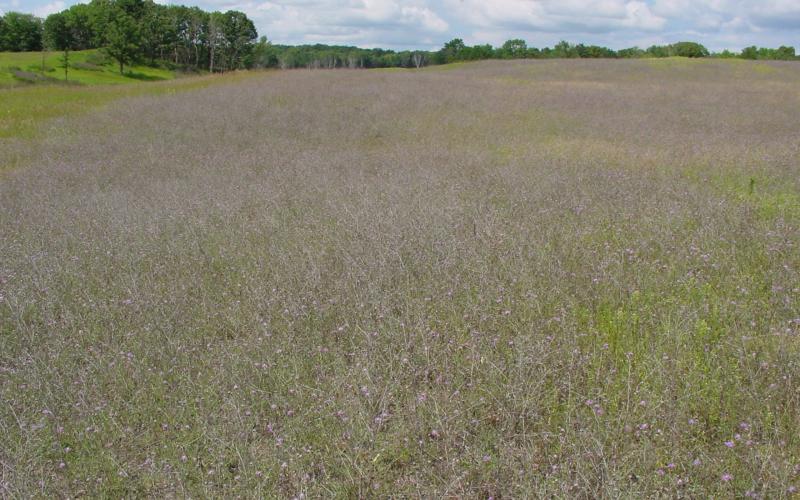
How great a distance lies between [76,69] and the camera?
57594 millimetres

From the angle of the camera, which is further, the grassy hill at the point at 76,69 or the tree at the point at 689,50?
the tree at the point at 689,50

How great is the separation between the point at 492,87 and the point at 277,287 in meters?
19.9

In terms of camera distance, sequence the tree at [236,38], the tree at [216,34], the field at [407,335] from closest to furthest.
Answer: the field at [407,335], the tree at [216,34], the tree at [236,38]

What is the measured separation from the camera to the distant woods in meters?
74.2

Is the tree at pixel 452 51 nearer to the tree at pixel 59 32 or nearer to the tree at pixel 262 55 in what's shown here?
the tree at pixel 262 55

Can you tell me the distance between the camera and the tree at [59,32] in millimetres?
78875

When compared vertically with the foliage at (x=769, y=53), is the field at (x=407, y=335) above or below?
below

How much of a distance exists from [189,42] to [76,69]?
34.0m

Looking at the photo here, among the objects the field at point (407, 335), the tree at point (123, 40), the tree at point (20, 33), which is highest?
the tree at point (20, 33)

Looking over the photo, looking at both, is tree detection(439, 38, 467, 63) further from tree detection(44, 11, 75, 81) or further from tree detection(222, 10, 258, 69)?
tree detection(44, 11, 75, 81)

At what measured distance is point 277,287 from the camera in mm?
4680

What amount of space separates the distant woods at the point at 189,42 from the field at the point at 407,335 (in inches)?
2727

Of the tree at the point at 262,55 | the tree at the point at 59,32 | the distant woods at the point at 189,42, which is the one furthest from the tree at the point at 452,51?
the tree at the point at 59,32

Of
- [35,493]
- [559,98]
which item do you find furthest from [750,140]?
[35,493]
